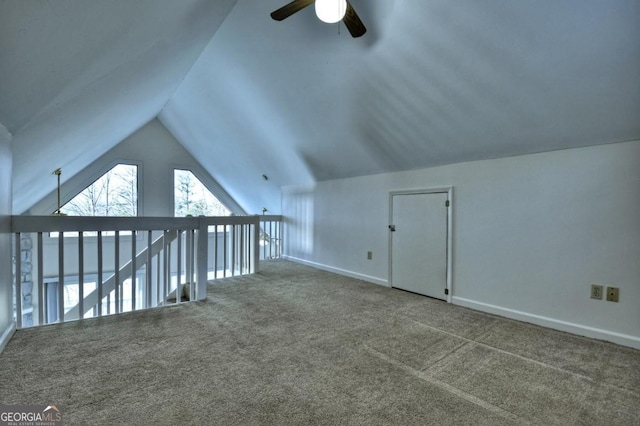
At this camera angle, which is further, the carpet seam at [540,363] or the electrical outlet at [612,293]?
the electrical outlet at [612,293]

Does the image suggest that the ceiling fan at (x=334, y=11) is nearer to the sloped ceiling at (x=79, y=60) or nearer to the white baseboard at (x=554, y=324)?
the sloped ceiling at (x=79, y=60)

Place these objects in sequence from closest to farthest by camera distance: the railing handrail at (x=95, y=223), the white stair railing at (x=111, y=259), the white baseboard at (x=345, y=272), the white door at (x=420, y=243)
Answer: the railing handrail at (x=95, y=223)
the white stair railing at (x=111, y=259)
the white door at (x=420, y=243)
the white baseboard at (x=345, y=272)

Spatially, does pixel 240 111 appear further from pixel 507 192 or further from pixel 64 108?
pixel 507 192

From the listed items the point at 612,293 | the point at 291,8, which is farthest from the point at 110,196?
the point at 612,293

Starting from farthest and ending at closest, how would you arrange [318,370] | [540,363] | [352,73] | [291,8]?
[352,73] < [291,8] < [540,363] < [318,370]

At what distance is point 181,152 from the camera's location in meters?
6.88

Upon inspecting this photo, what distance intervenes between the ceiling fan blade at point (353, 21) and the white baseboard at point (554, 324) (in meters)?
2.66

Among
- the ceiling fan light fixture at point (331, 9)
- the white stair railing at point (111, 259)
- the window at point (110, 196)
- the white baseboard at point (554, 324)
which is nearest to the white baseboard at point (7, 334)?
the white stair railing at point (111, 259)

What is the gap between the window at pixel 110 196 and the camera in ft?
19.4

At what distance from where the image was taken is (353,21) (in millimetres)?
2004

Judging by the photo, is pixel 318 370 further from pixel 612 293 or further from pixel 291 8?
pixel 291 8

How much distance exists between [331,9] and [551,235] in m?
2.45

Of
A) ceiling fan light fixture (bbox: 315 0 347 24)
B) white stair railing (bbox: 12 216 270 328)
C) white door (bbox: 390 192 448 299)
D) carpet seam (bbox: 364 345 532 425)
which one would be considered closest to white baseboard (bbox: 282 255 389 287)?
white door (bbox: 390 192 448 299)

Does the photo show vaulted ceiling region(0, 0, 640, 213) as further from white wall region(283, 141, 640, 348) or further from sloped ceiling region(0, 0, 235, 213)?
white wall region(283, 141, 640, 348)
